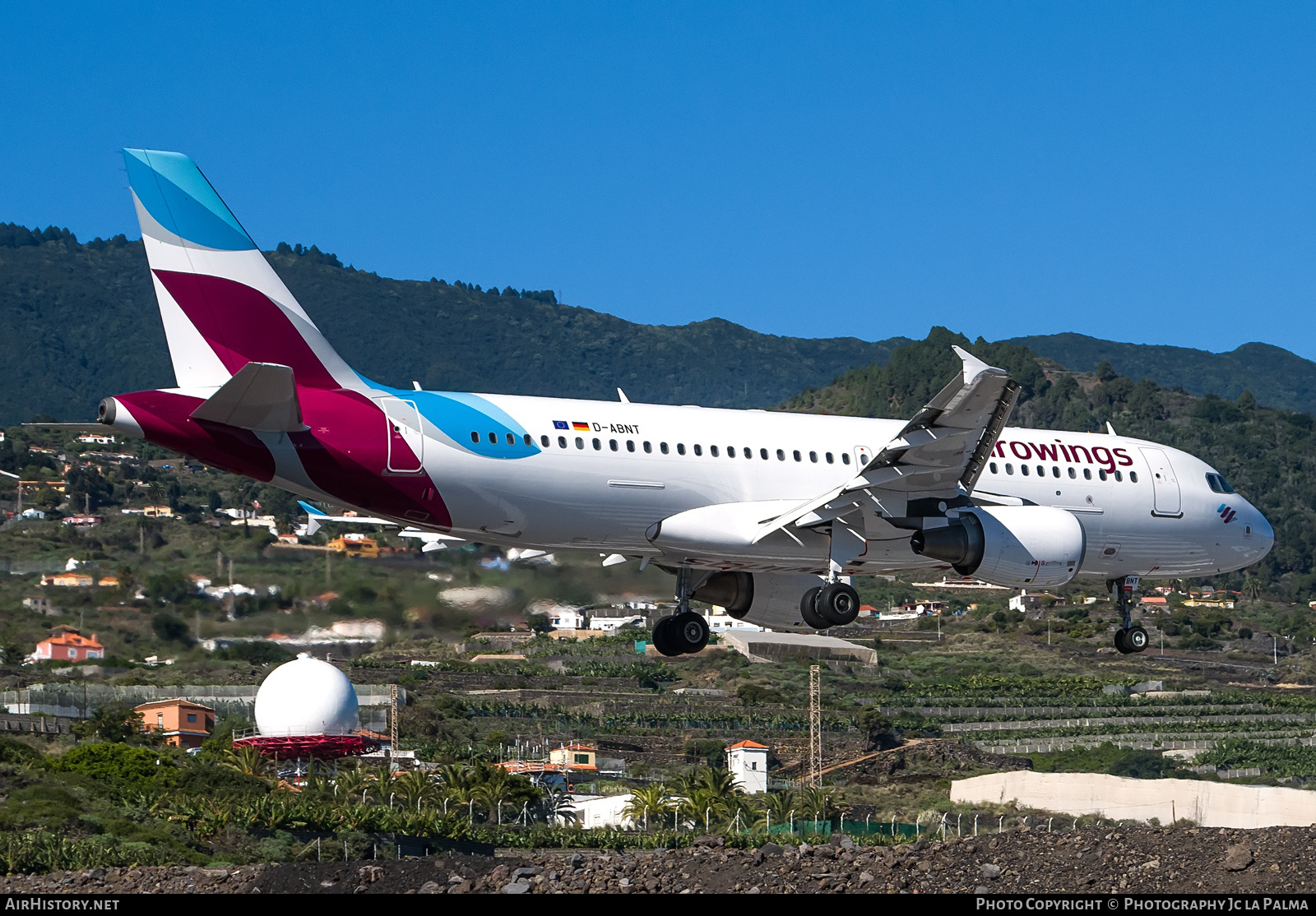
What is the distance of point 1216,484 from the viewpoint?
33469 mm

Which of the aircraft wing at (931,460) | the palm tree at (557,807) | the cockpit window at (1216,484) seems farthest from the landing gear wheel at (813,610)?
the palm tree at (557,807)

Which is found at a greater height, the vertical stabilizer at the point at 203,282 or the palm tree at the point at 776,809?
the vertical stabilizer at the point at 203,282

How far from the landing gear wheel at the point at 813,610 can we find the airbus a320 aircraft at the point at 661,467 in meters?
0.04

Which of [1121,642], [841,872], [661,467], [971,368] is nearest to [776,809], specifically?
[1121,642]

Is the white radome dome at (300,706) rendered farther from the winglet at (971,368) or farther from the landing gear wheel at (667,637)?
the winglet at (971,368)

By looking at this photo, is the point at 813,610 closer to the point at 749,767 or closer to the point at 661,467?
the point at 661,467

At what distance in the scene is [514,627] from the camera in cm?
3372

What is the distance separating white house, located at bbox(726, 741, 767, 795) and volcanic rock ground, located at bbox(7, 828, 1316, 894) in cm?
4063

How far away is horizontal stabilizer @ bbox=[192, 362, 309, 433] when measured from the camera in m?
23.2

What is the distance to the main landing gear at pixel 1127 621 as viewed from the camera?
31750mm

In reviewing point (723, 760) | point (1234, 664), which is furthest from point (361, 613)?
point (1234, 664)

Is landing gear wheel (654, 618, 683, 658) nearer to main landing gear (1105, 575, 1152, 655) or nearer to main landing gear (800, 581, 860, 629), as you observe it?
main landing gear (800, 581, 860, 629)

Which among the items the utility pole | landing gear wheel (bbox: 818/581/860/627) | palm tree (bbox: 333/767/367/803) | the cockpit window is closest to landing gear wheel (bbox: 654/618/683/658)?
landing gear wheel (bbox: 818/581/860/627)
